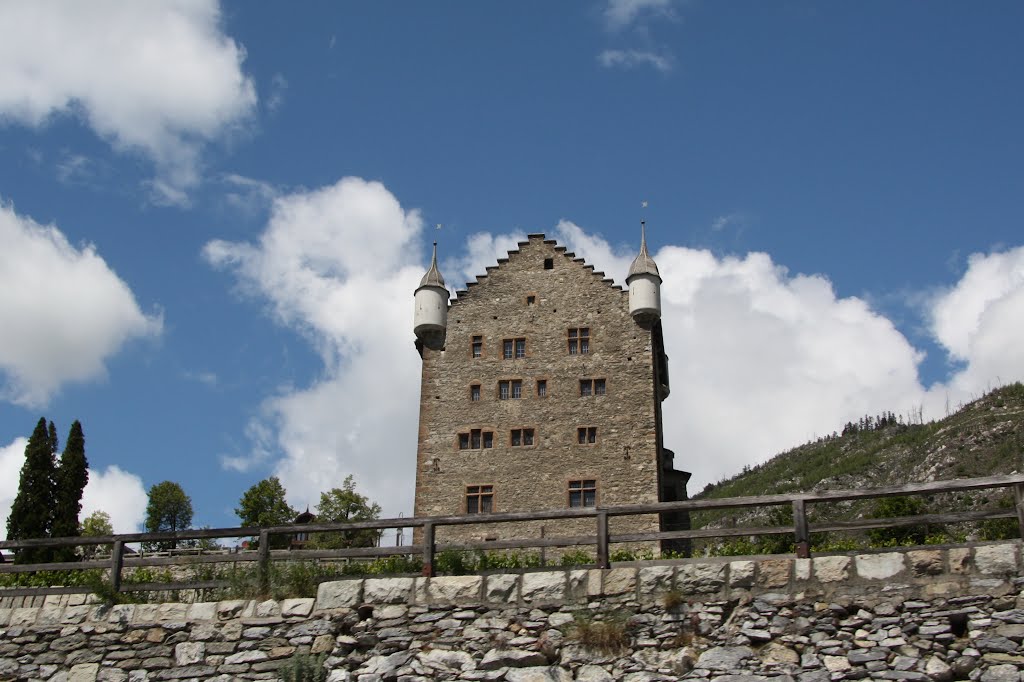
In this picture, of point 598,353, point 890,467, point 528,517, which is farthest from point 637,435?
point 890,467

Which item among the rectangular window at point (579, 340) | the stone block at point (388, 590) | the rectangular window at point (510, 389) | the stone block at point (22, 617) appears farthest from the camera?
the rectangular window at point (579, 340)

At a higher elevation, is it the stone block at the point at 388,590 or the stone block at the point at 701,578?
the stone block at the point at 701,578

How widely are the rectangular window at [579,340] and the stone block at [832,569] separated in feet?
92.7

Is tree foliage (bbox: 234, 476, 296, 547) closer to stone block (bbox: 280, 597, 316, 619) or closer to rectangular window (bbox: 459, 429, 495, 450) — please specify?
rectangular window (bbox: 459, 429, 495, 450)

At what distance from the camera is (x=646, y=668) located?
12906mm

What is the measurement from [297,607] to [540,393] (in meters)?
26.6

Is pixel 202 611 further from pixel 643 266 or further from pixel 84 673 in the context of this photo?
pixel 643 266

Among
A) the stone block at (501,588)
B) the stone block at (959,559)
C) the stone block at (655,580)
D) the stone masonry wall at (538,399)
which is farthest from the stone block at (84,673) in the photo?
the stone masonry wall at (538,399)

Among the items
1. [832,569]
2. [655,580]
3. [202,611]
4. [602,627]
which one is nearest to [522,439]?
[202,611]

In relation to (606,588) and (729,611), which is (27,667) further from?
(729,611)

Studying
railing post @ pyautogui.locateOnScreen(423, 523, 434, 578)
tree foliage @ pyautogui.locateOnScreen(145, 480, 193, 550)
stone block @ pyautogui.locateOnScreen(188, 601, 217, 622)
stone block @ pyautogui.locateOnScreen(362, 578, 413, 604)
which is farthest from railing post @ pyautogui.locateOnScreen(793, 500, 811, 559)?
tree foliage @ pyautogui.locateOnScreen(145, 480, 193, 550)

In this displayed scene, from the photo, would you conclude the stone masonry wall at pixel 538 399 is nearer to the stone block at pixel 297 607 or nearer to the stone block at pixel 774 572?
the stone block at pixel 297 607

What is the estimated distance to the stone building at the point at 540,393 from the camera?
3925 centimetres

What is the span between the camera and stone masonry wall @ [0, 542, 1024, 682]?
12.4 m
